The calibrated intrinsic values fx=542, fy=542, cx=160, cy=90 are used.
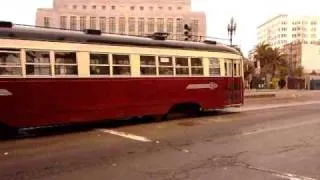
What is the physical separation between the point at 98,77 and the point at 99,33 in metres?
1.37

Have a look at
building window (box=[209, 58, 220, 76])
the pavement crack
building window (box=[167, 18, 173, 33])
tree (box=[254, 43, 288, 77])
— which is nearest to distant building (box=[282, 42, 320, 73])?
tree (box=[254, 43, 288, 77])

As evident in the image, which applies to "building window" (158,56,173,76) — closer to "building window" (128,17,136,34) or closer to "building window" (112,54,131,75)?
"building window" (112,54,131,75)

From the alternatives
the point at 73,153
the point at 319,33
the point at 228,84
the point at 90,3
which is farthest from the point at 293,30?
the point at 73,153

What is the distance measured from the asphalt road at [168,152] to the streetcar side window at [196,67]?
2.38 m

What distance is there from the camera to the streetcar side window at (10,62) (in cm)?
1345

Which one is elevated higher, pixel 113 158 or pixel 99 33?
pixel 99 33

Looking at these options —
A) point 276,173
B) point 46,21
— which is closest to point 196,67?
point 276,173

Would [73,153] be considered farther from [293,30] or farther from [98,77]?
[293,30]

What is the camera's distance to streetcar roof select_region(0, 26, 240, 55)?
544 inches

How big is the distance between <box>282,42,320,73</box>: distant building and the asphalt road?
133146mm

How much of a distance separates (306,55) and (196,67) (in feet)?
451

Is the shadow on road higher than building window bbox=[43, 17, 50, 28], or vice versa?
building window bbox=[43, 17, 50, 28]

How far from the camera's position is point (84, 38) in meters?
15.4

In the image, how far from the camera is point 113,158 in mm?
10625
